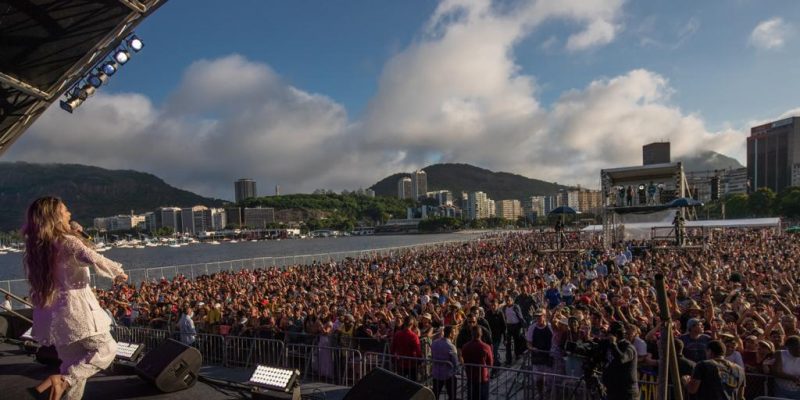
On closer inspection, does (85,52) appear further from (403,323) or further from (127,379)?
(403,323)

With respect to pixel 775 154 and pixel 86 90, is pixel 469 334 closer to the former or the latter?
pixel 86 90

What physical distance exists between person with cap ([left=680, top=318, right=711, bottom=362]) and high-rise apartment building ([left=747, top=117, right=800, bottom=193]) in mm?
184549

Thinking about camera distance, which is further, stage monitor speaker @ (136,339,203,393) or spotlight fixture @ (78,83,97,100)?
spotlight fixture @ (78,83,97,100)

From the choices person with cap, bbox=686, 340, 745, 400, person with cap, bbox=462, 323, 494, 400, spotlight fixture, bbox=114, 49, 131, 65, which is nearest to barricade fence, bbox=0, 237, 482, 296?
spotlight fixture, bbox=114, 49, 131, 65

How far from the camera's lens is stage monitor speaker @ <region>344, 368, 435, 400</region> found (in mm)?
3498

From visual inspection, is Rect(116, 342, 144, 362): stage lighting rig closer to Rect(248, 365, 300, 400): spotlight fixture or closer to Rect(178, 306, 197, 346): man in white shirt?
Rect(248, 365, 300, 400): spotlight fixture

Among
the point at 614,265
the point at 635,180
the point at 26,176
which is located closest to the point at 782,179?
the point at 635,180

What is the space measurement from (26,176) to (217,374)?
243363mm

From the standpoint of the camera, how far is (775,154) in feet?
545

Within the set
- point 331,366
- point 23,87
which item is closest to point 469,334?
point 331,366

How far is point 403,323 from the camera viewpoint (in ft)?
24.3

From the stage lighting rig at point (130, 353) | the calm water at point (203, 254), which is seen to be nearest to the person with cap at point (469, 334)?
the stage lighting rig at point (130, 353)

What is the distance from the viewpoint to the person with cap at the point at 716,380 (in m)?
4.33

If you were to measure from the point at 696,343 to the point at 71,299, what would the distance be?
647 cm
